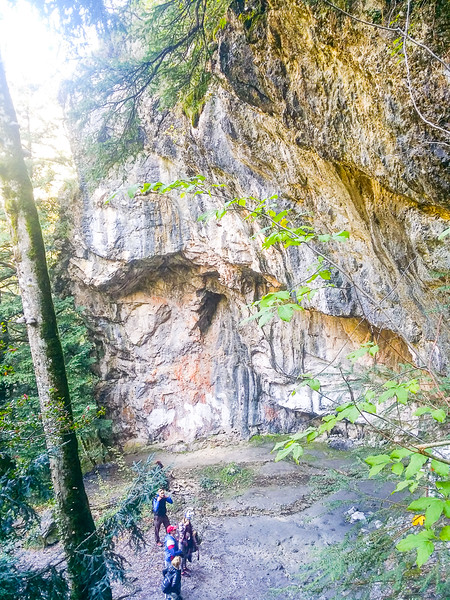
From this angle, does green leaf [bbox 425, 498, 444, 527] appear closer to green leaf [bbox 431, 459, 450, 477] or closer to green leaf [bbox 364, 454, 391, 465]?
green leaf [bbox 431, 459, 450, 477]

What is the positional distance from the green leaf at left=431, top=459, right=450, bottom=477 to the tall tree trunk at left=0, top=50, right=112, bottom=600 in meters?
3.31

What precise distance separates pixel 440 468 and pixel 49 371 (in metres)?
3.77

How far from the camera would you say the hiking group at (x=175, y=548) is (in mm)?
5558

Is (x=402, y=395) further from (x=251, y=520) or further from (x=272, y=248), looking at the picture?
(x=251, y=520)

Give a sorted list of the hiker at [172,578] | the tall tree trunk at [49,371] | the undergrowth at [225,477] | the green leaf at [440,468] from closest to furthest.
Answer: the green leaf at [440,468], the tall tree trunk at [49,371], the hiker at [172,578], the undergrowth at [225,477]

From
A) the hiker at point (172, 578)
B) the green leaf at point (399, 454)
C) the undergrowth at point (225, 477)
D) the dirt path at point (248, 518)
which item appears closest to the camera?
the green leaf at point (399, 454)

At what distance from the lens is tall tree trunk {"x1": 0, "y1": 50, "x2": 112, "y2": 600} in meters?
3.55

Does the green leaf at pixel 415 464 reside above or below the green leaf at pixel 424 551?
above

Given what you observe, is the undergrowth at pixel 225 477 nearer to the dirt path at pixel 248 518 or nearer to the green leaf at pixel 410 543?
the dirt path at pixel 248 518

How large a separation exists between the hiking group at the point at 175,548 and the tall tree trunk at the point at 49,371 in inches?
86.2

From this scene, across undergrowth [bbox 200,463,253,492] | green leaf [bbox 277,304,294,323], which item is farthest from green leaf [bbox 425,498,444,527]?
undergrowth [bbox 200,463,253,492]

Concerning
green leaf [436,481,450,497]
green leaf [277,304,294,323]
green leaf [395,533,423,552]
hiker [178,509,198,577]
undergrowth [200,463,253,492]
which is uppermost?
green leaf [277,304,294,323]

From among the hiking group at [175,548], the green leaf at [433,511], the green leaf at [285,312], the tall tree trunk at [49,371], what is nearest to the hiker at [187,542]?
the hiking group at [175,548]

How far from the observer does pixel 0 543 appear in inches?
120
